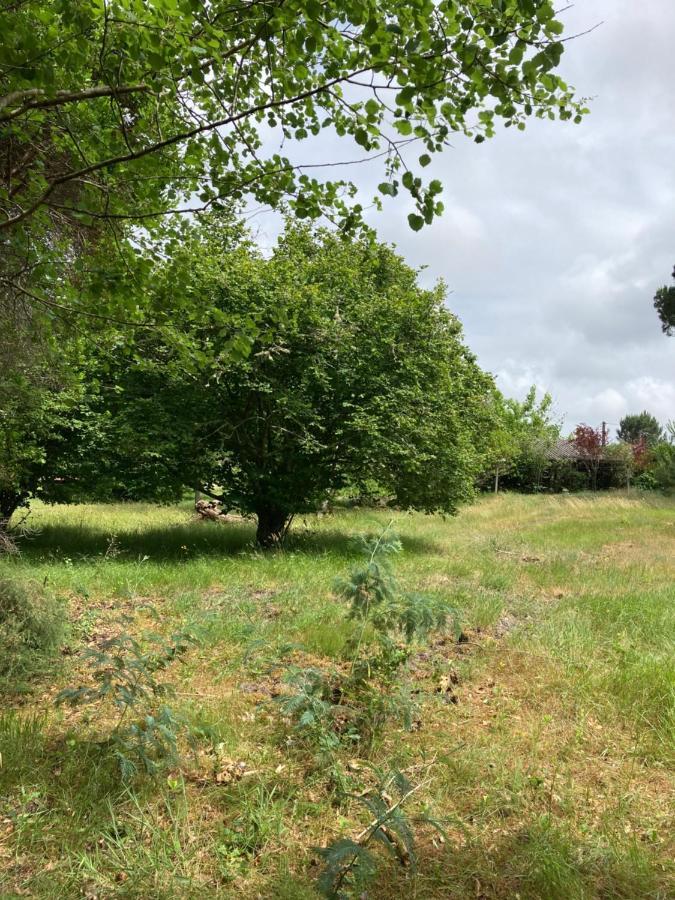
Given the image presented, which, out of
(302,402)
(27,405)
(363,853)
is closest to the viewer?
(363,853)

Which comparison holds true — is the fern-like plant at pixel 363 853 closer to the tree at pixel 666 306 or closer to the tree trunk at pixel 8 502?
the tree trunk at pixel 8 502

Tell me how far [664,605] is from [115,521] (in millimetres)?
12390

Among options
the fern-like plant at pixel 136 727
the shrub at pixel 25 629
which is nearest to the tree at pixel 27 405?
the shrub at pixel 25 629

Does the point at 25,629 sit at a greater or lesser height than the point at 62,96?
lesser

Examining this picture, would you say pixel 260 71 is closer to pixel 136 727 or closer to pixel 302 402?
pixel 136 727

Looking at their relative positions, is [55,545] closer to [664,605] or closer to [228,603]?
[228,603]

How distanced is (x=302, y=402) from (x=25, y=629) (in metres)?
6.32

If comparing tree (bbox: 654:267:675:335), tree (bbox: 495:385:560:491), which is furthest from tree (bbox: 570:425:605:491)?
tree (bbox: 654:267:675:335)

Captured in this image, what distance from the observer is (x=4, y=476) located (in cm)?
874

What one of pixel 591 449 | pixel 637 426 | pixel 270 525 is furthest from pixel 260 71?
pixel 637 426

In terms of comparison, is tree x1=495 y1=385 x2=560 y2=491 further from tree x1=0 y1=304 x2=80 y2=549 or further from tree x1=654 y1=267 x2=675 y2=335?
tree x1=0 y1=304 x2=80 y2=549

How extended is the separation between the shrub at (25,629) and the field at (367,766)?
0.61 ft

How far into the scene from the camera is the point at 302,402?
9836 mm

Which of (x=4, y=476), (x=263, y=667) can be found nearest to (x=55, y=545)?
(x=4, y=476)
